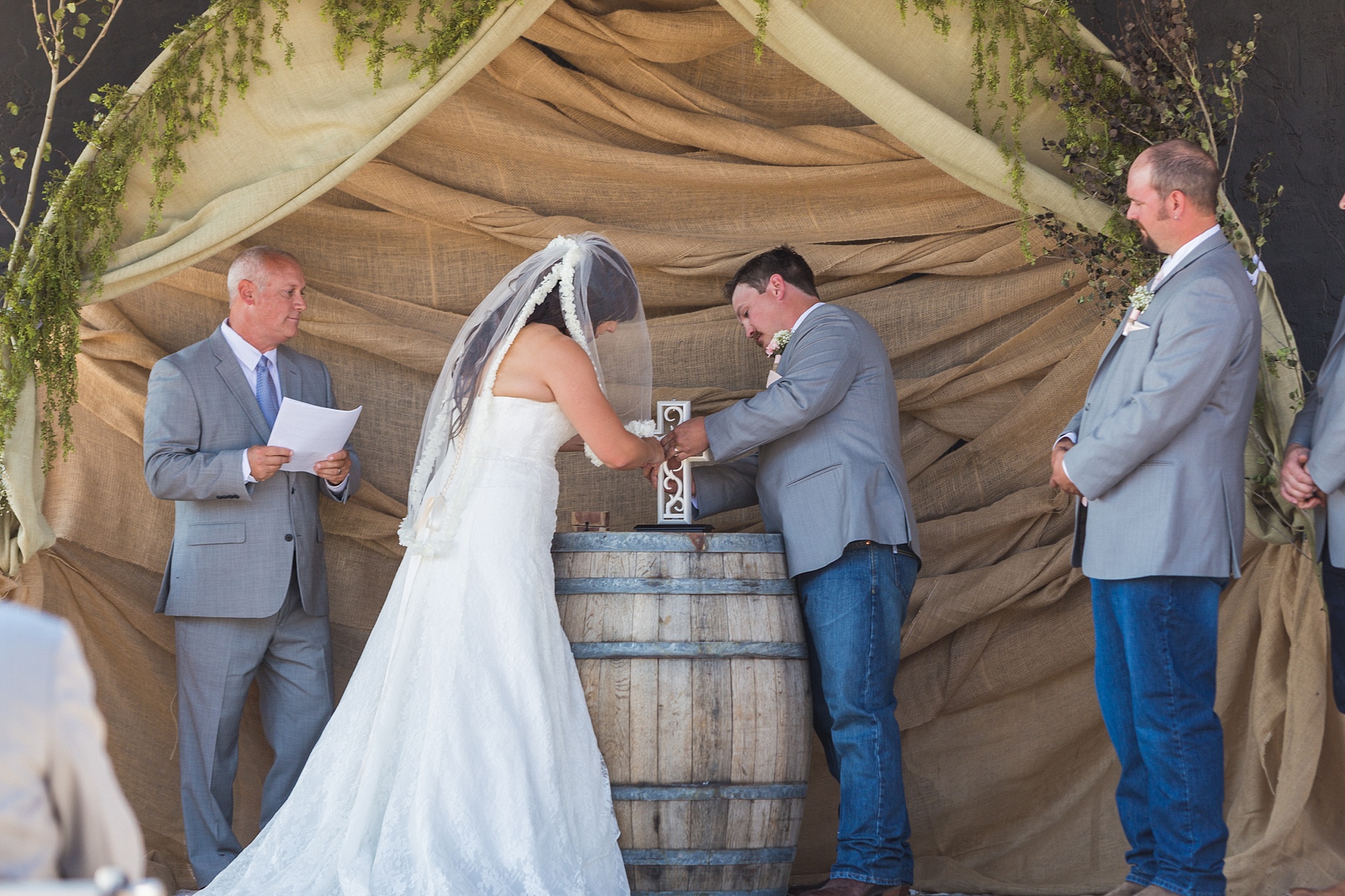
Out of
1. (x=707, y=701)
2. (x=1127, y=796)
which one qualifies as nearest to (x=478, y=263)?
(x=707, y=701)

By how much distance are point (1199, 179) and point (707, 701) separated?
1556mm

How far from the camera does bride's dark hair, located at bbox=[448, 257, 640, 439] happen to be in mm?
2896

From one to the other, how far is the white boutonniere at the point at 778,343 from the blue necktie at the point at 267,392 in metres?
1.39

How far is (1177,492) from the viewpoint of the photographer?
2.55 metres

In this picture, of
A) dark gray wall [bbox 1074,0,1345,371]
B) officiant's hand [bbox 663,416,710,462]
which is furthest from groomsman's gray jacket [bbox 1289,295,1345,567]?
officiant's hand [bbox 663,416,710,462]

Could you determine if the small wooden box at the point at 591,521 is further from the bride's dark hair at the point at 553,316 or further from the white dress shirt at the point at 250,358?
the white dress shirt at the point at 250,358

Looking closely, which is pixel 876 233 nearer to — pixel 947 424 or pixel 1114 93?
pixel 947 424

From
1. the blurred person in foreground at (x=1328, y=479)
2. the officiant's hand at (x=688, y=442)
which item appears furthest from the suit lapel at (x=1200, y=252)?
the officiant's hand at (x=688, y=442)

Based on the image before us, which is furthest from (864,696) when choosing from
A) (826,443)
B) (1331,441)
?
(1331,441)

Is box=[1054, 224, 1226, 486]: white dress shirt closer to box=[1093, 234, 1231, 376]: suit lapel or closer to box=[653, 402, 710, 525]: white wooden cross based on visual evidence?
box=[1093, 234, 1231, 376]: suit lapel

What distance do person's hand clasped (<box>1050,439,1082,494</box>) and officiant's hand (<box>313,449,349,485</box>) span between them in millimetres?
1895

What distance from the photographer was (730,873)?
2.72 meters

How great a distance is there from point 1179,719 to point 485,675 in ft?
4.79

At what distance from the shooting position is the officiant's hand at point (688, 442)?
3.07m
